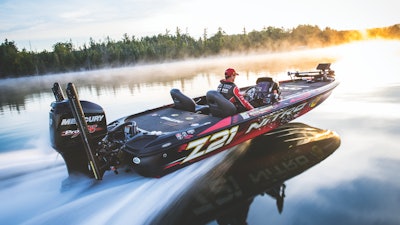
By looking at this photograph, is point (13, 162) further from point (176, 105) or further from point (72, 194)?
point (176, 105)

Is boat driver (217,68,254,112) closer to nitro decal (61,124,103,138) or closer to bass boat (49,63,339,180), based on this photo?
bass boat (49,63,339,180)

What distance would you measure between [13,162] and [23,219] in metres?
2.29

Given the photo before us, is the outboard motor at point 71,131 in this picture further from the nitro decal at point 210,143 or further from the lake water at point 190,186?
the nitro decal at point 210,143

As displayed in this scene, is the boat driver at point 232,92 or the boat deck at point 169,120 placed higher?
the boat driver at point 232,92

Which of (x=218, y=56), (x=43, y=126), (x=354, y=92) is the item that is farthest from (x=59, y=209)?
(x=218, y=56)

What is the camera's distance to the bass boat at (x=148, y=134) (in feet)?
13.1

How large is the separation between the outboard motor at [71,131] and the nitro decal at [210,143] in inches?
55.2

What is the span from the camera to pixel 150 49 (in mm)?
80500

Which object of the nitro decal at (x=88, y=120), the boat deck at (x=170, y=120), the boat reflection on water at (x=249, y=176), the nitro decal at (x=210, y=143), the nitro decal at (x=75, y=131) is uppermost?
the nitro decal at (x=88, y=120)

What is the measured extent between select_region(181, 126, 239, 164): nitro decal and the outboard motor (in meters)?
1.40

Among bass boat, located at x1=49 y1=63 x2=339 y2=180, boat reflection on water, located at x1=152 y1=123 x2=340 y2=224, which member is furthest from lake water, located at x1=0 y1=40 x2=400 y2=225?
bass boat, located at x1=49 y1=63 x2=339 y2=180

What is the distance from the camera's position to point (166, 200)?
3852 millimetres

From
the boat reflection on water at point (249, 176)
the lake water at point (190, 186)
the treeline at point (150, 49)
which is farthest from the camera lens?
the treeline at point (150, 49)

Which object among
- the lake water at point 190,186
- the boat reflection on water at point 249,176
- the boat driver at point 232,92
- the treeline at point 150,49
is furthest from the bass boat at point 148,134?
the treeline at point 150,49
